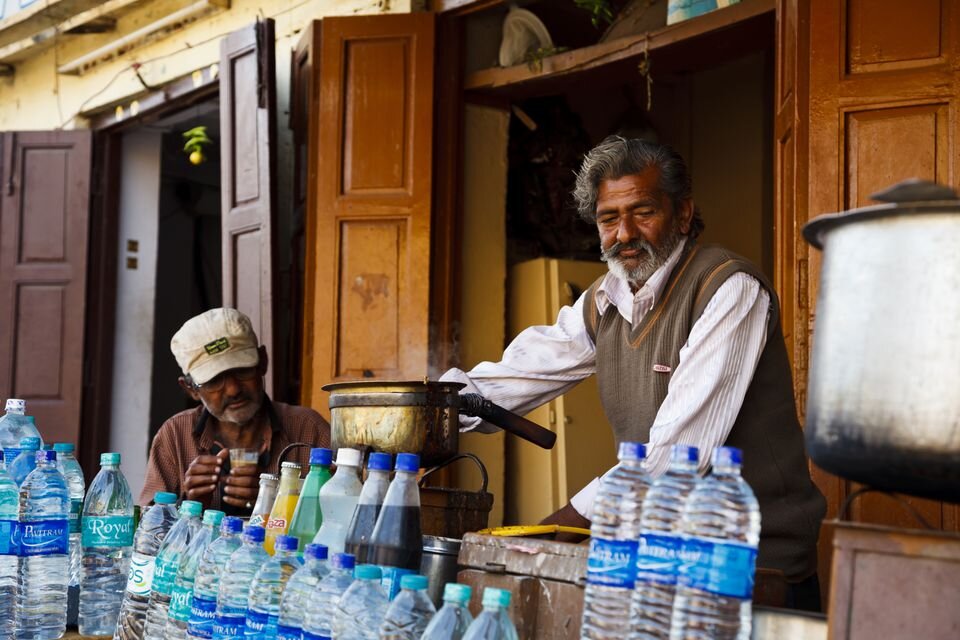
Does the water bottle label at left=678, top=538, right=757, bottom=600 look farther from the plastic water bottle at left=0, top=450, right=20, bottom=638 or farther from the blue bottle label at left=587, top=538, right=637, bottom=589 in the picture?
the plastic water bottle at left=0, top=450, right=20, bottom=638

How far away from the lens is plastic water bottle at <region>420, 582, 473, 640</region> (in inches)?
64.4

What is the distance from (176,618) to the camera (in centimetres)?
221

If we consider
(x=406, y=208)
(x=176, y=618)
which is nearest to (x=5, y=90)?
(x=406, y=208)

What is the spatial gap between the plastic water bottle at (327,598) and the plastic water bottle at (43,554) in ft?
3.31

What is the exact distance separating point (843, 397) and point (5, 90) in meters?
7.92

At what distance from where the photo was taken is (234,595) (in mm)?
2021

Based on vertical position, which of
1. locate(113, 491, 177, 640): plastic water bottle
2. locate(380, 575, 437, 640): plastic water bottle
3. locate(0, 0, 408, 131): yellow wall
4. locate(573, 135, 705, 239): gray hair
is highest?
locate(0, 0, 408, 131): yellow wall

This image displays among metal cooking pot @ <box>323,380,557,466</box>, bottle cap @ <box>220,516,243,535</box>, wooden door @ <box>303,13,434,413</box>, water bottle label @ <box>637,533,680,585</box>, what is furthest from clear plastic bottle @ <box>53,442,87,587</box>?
wooden door @ <box>303,13,434,413</box>

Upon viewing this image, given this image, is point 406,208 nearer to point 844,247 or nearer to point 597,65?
point 597,65

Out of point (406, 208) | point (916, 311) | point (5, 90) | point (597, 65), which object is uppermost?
point (5, 90)

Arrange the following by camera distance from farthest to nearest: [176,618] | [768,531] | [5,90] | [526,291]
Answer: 1. [5,90]
2. [526,291]
3. [768,531]
4. [176,618]

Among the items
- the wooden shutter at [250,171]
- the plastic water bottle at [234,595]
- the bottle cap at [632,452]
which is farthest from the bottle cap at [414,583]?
the wooden shutter at [250,171]

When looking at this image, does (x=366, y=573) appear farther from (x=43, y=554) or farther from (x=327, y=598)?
(x=43, y=554)

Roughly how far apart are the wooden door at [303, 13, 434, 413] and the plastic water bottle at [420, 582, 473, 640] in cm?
379
